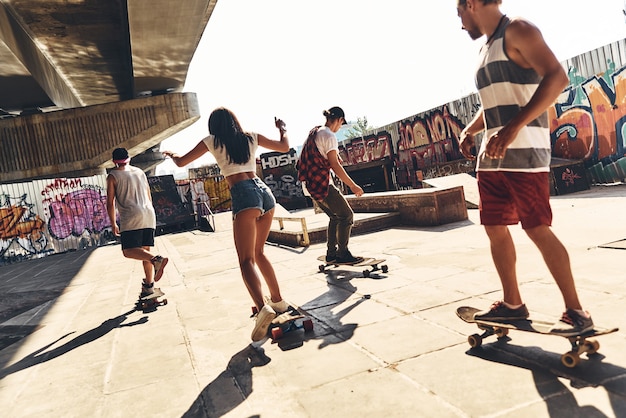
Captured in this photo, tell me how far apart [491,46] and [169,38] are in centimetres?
1386

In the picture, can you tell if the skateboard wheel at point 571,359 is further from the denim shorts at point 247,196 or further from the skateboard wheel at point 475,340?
the denim shorts at point 247,196

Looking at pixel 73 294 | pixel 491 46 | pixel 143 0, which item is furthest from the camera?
pixel 143 0

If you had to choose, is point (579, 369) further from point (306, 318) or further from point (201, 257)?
point (201, 257)

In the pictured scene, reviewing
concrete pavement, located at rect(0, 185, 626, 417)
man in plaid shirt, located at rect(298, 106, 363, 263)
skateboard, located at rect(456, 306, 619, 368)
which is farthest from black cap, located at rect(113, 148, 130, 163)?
skateboard, located at rect(456, 306, 619, 368)

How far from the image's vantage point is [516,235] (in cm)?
620

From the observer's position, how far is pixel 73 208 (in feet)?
60.0

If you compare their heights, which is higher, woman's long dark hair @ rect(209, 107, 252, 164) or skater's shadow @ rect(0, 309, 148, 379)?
woman's long dark hair @ rect(209, 107, 252, 164)

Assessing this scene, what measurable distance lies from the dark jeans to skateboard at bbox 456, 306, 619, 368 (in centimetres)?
266

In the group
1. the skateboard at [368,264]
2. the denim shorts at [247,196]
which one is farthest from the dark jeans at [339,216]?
the denim shorts at [247,196]

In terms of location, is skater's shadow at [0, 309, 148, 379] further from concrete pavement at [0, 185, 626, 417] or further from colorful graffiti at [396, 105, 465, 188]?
colorful graffiti at [396, 105, 465, 188]

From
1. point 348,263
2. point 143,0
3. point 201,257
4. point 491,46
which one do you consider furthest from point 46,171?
point 491,46

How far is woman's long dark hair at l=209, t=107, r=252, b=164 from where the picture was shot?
3445 mm

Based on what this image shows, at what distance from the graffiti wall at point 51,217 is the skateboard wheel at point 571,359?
740 inches

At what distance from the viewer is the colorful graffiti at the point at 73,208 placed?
17.8 metres
